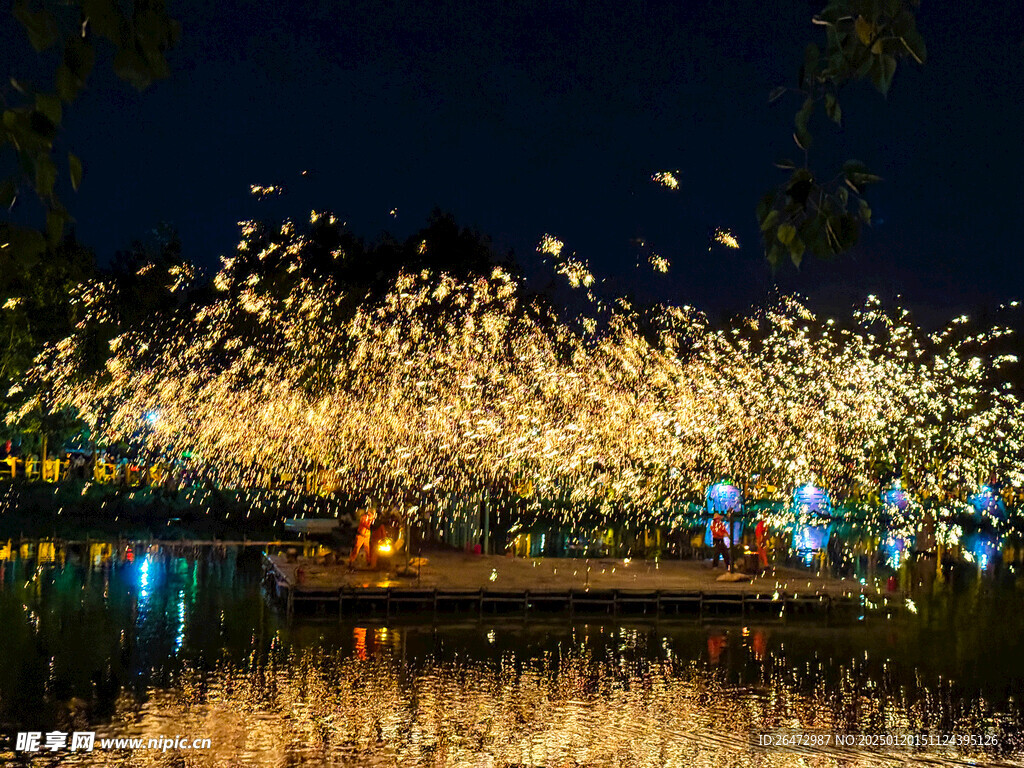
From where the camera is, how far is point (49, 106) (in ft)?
14.4

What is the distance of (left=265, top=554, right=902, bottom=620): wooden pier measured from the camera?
2639cm

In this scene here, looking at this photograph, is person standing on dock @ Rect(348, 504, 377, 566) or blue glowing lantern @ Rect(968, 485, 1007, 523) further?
blue glowing lantern @ Rect(968, 485, 1007, 523)

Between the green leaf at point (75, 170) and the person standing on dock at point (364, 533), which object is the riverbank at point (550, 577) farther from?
the green leaf at point (75, 170)

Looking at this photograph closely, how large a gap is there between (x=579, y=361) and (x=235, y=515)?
24.5 m

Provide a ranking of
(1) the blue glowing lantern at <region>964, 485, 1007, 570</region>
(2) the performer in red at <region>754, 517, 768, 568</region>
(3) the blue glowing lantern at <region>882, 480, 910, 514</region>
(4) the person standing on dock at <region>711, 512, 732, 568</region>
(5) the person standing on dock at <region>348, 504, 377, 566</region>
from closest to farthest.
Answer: (5) the person standing on dock at <region>348, 504, 377, 566</region> → (2) the performer in red at <region>754, 517, 768, 568</region> → (4) the person standing on dock at <region>711, 512, 732, 568</region> → (1) the blue glowing lantern at <region>964, 485, 1007, 570</region> → (3) the blue glowing lantern at <region>882, 480, 910, 514</region>

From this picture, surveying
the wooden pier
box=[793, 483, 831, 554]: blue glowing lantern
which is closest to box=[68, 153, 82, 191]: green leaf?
the wooden pier

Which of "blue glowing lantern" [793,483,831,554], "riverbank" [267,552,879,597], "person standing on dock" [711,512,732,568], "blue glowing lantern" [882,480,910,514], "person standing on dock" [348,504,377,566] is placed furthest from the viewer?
"blue glowing lantern" [882,480,910,514]

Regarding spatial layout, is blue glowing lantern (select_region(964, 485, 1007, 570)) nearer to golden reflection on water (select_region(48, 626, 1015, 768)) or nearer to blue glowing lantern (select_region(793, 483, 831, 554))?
blue glowing lantern (select_region(793, 483, 831, 554))

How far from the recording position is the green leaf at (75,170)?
445cm

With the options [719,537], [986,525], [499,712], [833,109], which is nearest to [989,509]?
[986,525]

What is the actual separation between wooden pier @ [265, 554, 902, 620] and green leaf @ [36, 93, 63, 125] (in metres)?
22.4

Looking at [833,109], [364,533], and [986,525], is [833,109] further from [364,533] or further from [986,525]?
[986,525]

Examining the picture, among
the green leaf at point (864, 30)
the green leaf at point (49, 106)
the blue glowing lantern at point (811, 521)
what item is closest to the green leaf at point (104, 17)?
the green leaf at point (49, 106)

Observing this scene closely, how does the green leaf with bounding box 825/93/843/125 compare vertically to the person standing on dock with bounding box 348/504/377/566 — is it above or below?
above
